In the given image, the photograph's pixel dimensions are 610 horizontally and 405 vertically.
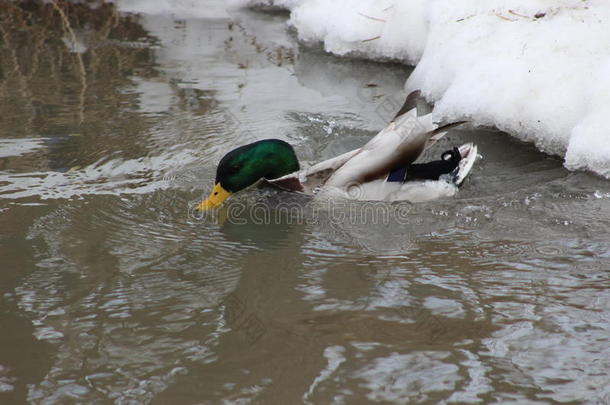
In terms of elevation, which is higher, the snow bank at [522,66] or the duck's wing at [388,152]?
the snow bank at [522,66]

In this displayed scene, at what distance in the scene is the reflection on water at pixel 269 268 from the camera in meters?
2.46

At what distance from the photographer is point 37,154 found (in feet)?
15.2

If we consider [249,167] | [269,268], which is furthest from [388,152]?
[269,268]

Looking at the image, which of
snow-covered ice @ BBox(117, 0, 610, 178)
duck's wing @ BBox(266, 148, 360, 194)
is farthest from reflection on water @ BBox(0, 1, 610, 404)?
snow-covered ice @ BBox(117, 0, 610, 178)

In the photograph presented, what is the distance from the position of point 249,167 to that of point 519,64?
1.96 metres

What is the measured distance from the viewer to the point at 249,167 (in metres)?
4.34

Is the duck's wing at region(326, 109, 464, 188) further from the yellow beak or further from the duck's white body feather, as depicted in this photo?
the yellow beak

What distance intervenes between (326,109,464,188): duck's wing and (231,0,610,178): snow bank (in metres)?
0.76

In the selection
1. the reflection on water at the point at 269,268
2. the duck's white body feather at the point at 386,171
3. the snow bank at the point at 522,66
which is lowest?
the reflection on water at the point at 269,268

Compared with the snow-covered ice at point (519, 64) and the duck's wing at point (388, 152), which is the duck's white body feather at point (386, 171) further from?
the snow-covered ice at point (519, 64)

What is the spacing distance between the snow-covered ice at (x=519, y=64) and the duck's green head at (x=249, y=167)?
1.30 metres

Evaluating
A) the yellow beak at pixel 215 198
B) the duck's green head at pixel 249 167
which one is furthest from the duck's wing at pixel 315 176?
the yellow beak at pixel 215 198

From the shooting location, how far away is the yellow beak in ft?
13.4

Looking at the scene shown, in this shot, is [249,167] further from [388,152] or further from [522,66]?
[522,66]
